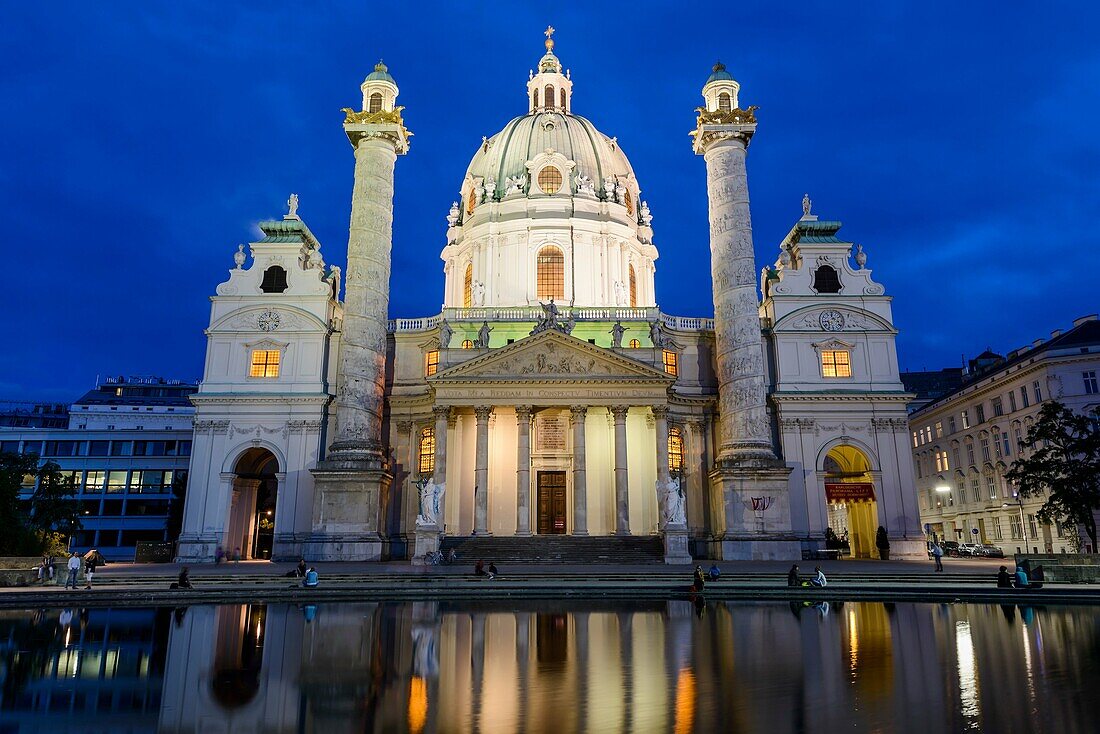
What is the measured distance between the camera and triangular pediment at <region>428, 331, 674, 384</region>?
1576 inches

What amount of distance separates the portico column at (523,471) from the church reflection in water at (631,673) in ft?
67.4

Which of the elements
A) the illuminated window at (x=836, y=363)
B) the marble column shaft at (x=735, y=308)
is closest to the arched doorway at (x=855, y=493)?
the illuminated window at (x=836, y=363)

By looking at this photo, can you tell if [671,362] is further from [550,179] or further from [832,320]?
[550,179]

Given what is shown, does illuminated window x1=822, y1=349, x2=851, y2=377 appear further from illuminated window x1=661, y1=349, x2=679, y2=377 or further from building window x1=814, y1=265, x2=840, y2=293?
illuminated window x1=661, y1=349, x2=679, y2=377

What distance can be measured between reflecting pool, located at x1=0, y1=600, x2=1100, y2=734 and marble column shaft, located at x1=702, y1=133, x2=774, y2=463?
22.4 m

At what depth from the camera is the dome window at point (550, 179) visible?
54.3m

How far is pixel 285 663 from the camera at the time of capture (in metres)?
11.2

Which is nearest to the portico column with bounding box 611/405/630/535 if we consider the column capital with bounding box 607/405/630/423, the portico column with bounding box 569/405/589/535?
the column capital with bounding box 607/405/630/423

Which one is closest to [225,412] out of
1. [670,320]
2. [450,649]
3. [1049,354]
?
[670,320]

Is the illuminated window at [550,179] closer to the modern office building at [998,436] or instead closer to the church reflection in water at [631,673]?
the modern office building at [998,436]

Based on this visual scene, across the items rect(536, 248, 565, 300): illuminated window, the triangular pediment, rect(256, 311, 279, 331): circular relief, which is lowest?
the triangular pediment

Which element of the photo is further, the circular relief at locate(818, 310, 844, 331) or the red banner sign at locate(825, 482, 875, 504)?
the circular relief at locate(818, 310, 844, 331)

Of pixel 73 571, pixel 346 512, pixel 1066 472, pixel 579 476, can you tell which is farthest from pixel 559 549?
pixel 1066 472

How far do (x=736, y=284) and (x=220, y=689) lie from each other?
35.3 metres
